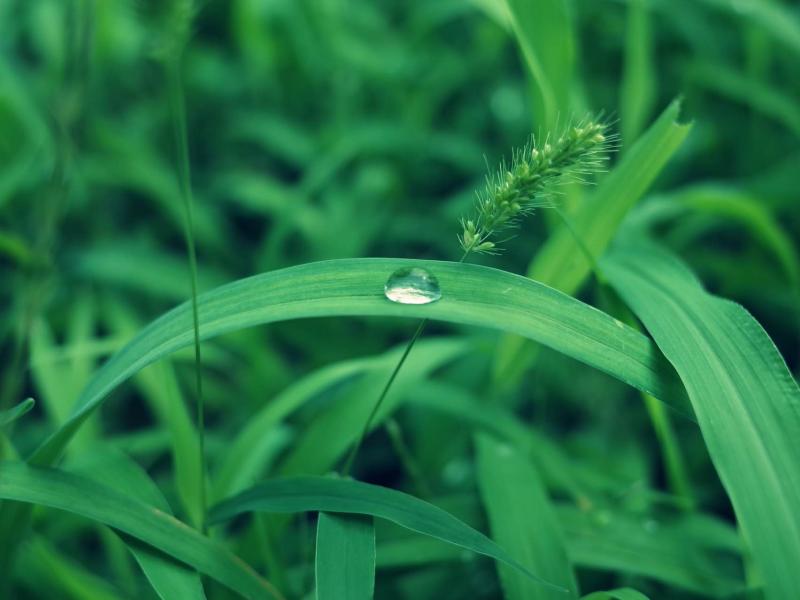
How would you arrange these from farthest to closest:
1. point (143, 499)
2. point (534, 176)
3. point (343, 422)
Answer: point (343, 422)
point (143, 499)
point (534, 176)

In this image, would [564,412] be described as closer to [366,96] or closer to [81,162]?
[366,96]

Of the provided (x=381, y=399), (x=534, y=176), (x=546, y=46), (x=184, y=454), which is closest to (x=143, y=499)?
(x=184, y=454)

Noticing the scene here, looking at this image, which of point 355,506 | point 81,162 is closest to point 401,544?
point 355,506

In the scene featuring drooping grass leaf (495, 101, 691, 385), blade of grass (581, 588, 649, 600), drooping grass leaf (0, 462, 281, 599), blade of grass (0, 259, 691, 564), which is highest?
drooping grass leaf (495, 101, 691, 385)

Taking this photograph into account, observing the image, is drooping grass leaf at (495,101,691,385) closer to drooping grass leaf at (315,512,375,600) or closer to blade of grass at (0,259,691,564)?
blade of grass at (0,259,691,564)

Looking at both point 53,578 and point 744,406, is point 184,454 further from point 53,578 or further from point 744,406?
point 744,406

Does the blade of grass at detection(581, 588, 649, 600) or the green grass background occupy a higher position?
the green grass background

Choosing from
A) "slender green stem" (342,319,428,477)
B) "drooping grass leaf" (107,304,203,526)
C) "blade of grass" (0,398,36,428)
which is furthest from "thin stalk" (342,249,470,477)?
"blade of grass" (0,398,36,428)

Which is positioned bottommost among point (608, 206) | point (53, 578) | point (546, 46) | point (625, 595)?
point (625, 595)
